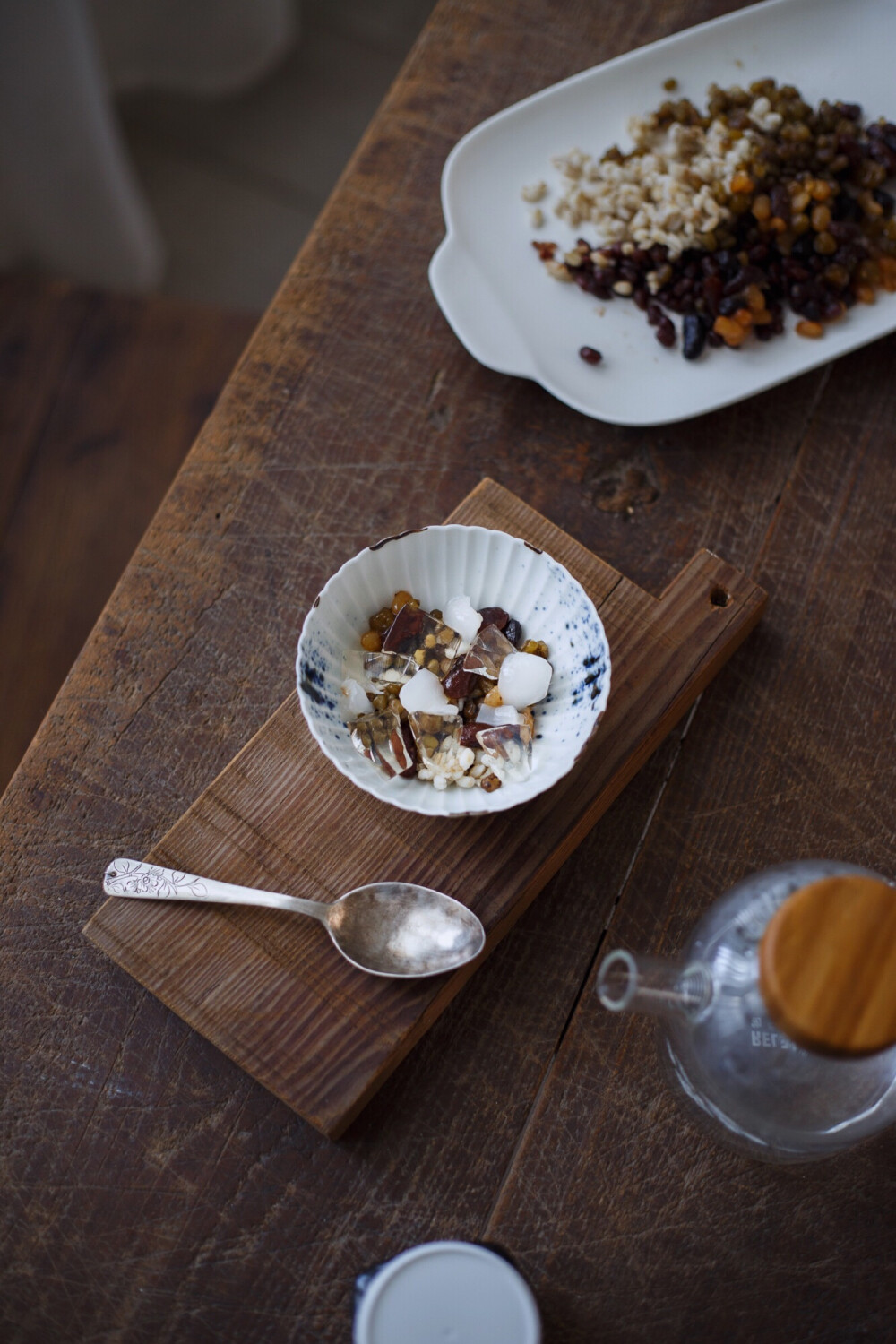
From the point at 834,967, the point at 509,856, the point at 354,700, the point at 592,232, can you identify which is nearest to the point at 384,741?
the point at 354,700

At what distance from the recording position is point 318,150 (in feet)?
6.14

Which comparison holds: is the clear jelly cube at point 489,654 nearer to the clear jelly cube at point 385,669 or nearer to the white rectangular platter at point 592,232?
the clear jelly cube at point 385,669

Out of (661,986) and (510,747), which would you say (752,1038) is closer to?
(661,986)

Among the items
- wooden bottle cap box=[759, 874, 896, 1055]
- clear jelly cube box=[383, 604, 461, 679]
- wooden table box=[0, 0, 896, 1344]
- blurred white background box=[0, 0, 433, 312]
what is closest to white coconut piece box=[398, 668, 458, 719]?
clear jelly cube box=[383, 604, 461, 679]

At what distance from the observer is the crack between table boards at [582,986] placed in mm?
790

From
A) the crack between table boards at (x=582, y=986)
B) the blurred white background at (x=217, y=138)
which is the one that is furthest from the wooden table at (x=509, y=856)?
the blurred white background at (x=217, y=138)

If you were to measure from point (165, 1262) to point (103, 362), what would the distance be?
3.12ft

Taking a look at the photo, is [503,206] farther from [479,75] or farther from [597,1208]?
[597,1208]

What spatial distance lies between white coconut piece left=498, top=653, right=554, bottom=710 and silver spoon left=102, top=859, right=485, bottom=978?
174 millimetres

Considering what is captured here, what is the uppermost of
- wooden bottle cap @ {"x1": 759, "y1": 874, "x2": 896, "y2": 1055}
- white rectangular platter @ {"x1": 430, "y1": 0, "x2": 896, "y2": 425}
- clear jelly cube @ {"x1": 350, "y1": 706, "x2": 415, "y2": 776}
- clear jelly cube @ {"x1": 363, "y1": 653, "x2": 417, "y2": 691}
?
white rectangular platter @ {"x1": 430, "y1": 0, "x2": 896, "y2": 425}

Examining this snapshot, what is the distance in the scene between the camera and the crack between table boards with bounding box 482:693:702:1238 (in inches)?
31.1

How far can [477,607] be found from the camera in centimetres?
82

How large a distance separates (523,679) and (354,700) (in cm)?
14

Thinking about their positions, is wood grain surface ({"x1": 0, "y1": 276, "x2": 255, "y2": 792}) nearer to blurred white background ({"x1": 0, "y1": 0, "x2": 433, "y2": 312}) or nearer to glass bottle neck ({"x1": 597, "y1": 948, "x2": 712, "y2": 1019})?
blurred white background ({"x1": 0, "y1": 0, "x2": 433, "y2": 312})
